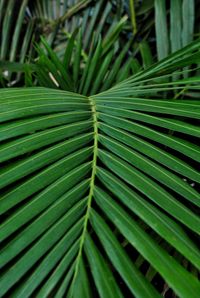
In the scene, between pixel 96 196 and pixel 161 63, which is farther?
pixel 161 63

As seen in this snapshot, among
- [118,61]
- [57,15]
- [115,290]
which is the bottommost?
[115,290]

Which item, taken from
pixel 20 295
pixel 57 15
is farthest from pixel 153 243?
Result: pixel 57 15

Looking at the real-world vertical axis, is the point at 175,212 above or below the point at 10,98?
below

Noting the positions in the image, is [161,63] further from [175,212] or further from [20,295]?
[20,295]

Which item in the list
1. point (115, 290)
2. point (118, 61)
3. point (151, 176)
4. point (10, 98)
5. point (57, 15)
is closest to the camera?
point (115, 290)

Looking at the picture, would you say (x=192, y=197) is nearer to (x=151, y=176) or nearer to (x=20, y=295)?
(x=151, y=176)

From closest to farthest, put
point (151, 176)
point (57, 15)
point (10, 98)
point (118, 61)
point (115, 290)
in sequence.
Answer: point (115, 290)
point (151, 176)
point (10, 98)
point (118, 61)
point (57, 15)

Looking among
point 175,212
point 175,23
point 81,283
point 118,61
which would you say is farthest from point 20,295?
point 175,23
